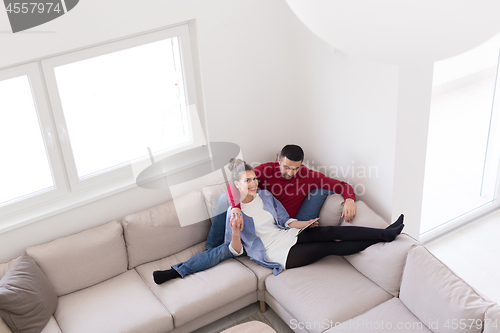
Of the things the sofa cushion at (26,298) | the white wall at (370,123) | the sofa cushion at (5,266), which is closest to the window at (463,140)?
the white wall at (370,123)

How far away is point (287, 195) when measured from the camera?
365cm

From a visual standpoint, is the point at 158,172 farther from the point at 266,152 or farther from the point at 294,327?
the point at 294,327

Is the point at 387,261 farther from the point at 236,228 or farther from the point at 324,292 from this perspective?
the point at 236,228

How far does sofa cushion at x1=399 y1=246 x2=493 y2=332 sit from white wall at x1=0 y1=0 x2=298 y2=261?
163cm

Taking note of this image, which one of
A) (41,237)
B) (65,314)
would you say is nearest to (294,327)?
(65,314)

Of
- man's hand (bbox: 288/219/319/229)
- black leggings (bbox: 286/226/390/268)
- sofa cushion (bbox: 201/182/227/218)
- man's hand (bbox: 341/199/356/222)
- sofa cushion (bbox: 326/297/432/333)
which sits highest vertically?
sofa cushion (bbox: 201/182/227/218)

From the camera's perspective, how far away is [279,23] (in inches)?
150

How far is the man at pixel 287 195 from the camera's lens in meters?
3.45

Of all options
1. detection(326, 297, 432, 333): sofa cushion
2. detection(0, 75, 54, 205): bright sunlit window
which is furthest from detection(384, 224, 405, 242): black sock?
detection(0, 75, 54, 205): bright sunlit window

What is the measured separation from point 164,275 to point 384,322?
1.45 m

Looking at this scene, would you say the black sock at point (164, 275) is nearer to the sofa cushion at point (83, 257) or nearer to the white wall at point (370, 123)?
the sofa cushion at point (83, 257)

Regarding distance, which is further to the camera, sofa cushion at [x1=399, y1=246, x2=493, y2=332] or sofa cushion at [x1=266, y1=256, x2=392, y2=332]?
sofa cushion at [x1=266, y1=256, x2=392, y2=332]

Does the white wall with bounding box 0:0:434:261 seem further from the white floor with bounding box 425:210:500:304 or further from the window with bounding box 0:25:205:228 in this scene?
the white floor with bounding box 425:210:500:304

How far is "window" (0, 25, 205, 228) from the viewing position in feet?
10.3
